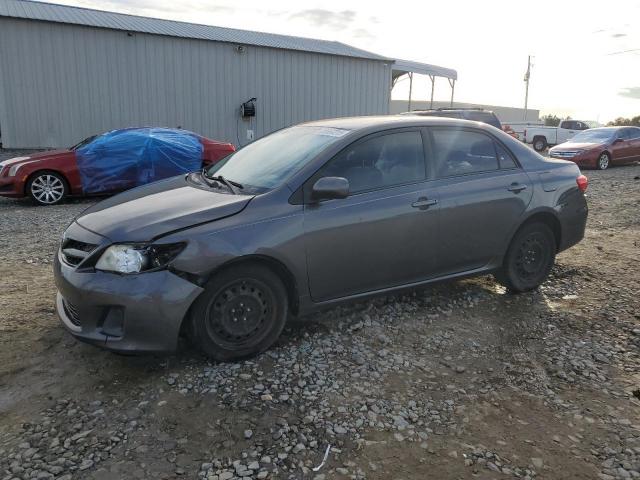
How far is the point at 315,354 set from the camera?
358cm

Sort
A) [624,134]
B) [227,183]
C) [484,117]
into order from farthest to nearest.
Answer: [624,134], [484,117], [227,183]

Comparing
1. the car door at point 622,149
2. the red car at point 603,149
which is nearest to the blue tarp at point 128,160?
the red car at point 603,149

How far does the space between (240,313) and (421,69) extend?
24.4m

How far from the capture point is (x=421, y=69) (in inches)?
1003

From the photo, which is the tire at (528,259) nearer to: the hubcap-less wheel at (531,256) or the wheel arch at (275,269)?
the hubcap-less wheel at (531,256)

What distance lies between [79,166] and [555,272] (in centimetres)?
786

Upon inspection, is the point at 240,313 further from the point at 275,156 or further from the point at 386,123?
the point at 386,123

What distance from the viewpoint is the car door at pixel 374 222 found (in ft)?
11.8

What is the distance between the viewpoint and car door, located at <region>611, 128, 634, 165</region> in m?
16.9

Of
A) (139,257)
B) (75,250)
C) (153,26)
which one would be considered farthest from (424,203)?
(153,26)

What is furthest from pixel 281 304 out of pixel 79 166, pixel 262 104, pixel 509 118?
pixel 509 118

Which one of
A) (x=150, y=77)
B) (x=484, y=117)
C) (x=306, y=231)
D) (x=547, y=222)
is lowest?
(x=547, y=222)

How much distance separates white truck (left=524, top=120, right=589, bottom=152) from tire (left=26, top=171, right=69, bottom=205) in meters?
23.0

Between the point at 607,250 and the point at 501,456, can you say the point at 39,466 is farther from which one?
the point at 607,250
